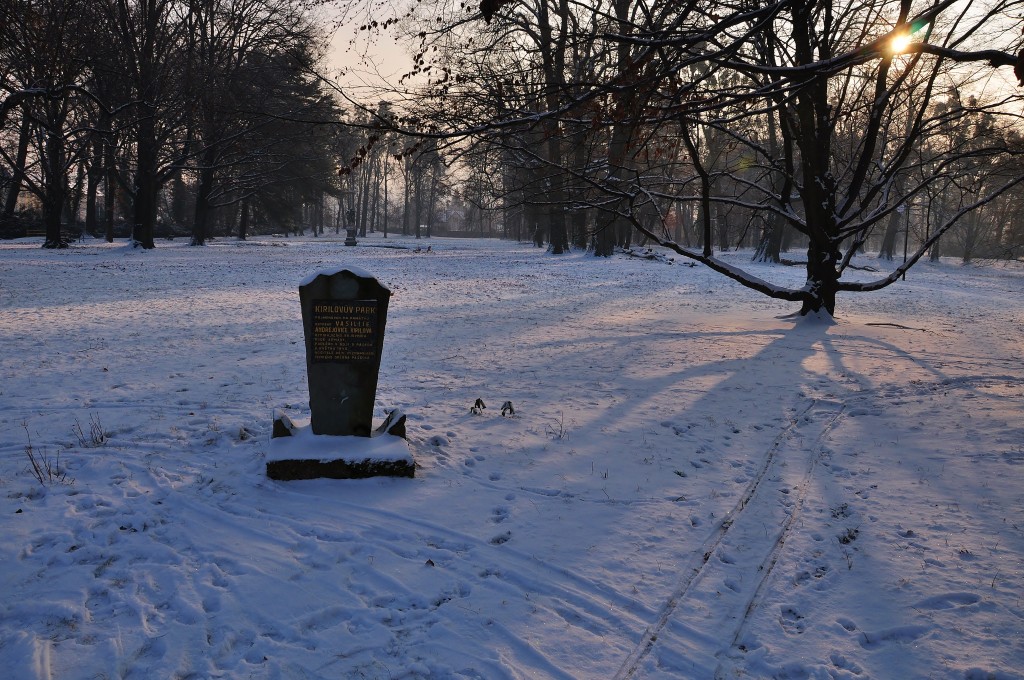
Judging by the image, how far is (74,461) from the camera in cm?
505

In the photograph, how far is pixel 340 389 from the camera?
530 cm

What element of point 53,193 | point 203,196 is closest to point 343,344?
point 53,193

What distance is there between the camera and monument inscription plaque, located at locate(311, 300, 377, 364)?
203 inches

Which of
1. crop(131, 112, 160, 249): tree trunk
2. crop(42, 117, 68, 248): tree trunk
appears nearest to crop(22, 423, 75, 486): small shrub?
crop(131, 112, 160, 249): tree trunk

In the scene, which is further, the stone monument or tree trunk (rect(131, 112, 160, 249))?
tree trunk (rect(131, 112, 160, 249))

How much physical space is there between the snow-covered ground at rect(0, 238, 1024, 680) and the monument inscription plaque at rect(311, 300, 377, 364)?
3.48 feet

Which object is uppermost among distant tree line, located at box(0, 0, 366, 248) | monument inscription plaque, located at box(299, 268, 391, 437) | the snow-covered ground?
distant tree line, located at box(0, 0, 366, 248)

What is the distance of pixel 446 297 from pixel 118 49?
59.7 feet

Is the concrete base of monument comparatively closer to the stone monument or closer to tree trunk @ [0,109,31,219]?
the stone monument

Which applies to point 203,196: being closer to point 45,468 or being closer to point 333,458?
point 45,468

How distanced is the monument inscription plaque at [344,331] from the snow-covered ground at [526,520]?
1.06 metres

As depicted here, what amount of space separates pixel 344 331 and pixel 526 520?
7.26 ft

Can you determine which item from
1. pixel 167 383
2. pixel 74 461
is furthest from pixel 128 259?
pixel 74 461

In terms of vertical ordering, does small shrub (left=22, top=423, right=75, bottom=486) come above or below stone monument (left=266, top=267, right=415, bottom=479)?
below
